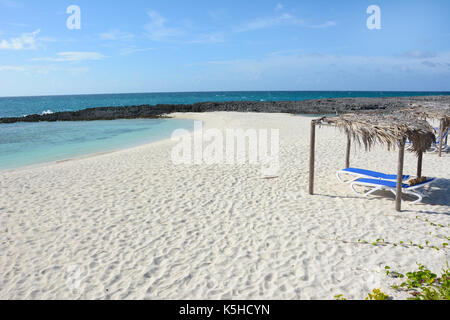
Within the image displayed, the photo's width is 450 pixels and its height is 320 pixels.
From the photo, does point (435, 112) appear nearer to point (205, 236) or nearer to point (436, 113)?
point (436, 113)

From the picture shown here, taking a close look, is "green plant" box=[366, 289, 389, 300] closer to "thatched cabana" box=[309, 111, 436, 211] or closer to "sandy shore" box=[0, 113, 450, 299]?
"sandy shore" box=[0, 113, 450, 299]

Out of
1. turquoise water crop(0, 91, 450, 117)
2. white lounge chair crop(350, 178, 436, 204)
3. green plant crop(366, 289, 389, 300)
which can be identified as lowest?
green plant crop(366, 289, 389, 300)

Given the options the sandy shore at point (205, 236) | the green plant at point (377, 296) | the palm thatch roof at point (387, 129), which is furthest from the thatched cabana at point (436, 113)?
the green plant at point (377, 296)

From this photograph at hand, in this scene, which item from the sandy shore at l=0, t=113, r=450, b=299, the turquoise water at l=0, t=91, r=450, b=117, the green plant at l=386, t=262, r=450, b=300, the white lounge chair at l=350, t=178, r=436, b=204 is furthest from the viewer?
the turquoise water at l=0, t=91, r=450, b=117

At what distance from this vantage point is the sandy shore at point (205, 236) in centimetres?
346

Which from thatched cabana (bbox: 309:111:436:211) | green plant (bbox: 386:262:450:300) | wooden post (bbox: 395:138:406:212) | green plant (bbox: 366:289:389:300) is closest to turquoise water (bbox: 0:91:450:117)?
thatched cabana (bbox: 309:111:436:211)

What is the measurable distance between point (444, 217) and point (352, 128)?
2117 mm

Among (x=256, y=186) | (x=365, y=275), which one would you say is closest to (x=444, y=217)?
(x=365, y=275)

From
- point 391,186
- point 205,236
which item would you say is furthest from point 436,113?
point 205,236

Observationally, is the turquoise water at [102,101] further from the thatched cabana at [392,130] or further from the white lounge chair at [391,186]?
the white lounge chair at [391,186]

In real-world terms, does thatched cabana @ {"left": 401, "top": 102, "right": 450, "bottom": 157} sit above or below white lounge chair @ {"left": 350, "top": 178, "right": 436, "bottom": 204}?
above

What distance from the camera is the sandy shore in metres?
3.46
